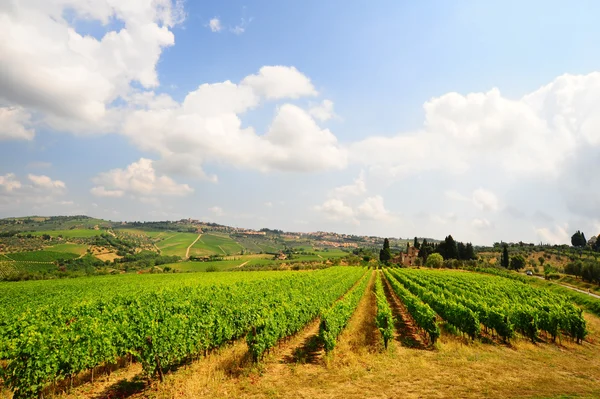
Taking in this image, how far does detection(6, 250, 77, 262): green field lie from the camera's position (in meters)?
109

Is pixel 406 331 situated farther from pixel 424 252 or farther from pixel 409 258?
pixel 409 258

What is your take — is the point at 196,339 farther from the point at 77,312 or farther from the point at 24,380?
the point at 77,312

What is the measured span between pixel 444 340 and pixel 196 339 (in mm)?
17767

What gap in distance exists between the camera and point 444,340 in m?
21.7

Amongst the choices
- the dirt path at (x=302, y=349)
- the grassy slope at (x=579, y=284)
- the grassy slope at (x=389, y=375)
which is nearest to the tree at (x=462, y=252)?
the grassy slope at (x=579, y=284)

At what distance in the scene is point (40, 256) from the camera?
375ft

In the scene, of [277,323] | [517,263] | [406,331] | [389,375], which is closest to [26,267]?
[277,323]

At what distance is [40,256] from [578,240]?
259 m

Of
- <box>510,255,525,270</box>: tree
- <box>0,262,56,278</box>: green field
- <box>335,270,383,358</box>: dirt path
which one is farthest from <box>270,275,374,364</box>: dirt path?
<box>510,255,525,270</box>: tree

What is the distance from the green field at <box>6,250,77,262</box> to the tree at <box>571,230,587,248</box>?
825 feet

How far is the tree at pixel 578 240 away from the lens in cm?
15671

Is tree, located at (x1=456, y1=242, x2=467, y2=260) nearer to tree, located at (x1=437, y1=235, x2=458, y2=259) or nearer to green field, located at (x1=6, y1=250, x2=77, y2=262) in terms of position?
tree, located at (x1=437, y1=235, x2=458, y2=259)

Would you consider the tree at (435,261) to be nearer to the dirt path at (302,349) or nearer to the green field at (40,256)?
the dirt path at (302,349)

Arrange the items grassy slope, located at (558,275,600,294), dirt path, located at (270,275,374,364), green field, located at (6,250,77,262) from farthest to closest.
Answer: green field, located at (6,250,77,262), grassy slope, located at (558,275,600,294), dirt path, located at (270,275,374,364)
